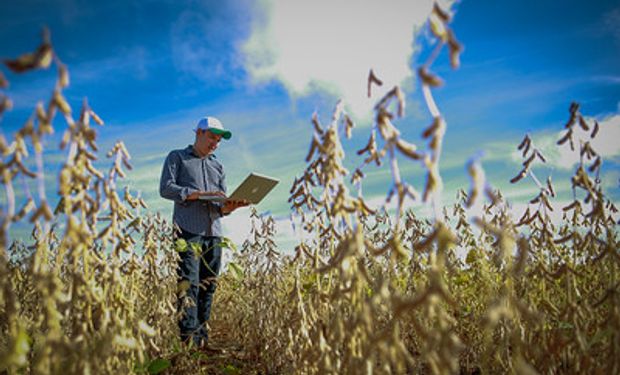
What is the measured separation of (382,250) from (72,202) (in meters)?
1.07

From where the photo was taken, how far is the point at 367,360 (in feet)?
4.39

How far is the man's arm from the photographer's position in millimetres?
4148

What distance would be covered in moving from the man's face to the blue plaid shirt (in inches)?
5.2

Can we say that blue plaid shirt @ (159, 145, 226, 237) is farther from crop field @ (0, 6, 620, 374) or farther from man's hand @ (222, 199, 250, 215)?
crop field @ (0, 6, 620, 374)

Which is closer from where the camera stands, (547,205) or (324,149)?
(324,149)

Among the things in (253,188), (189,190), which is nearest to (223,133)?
(189,190)

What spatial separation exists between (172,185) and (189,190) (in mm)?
183

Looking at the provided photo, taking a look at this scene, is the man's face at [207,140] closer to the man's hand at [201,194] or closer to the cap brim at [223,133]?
the cap brim at [223,133]

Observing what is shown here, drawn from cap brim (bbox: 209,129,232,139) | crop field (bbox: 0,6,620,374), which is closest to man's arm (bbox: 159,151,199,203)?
cap brim (bbox: 209,129,232,139)

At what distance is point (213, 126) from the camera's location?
14.6 ft

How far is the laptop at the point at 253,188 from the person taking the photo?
374 cm

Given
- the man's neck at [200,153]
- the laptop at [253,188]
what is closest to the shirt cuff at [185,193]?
the laptop at [253,188]

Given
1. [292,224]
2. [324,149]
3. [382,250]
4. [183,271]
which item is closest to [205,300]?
[183,271]

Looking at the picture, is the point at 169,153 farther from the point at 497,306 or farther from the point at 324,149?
the point at 497,306
